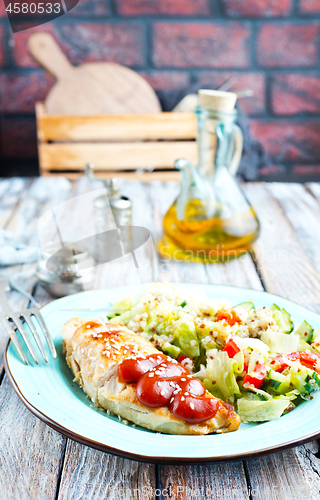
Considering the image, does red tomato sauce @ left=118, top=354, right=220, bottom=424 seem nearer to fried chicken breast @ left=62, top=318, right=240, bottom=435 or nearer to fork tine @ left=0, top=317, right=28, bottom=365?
fried chicken breast @ left=62, top=318, right=240, bottom=435

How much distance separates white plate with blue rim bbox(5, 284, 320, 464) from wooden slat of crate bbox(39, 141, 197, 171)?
158 cm

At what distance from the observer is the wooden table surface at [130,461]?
25.8 inches

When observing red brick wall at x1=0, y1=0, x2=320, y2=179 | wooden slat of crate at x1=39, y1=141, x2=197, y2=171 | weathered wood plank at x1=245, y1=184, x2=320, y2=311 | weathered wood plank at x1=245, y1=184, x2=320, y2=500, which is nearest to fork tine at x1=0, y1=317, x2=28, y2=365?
weathered wood plank at x1=245, y1=184, x2=320, y2=500

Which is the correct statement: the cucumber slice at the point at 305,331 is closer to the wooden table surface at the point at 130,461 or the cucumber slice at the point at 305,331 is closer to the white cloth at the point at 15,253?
the wooden table surface at the point at 130,461

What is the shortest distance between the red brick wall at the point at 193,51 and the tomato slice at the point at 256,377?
2.47 metres

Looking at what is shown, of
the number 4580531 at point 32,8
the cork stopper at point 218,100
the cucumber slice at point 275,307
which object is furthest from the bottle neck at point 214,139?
the number 4580531 at point 32,8

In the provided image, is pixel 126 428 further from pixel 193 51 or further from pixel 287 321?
pixel 193 51

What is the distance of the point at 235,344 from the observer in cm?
86

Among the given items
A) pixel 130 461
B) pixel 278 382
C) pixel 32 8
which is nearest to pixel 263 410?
pixel 278 382

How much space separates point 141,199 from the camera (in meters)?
2.04

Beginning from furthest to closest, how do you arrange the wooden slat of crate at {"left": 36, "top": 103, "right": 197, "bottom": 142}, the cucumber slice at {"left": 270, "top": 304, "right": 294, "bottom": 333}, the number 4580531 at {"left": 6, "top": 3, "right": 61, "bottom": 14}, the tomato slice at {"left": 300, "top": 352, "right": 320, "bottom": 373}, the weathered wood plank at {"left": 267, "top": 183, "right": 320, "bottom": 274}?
the number 4580531 at {"left": 6, "top": 3, "right": 61, "bottom": 14}, the wooden slat of crate at {"left": 36, "top": 103, "right": 197, "bottom": 142}, the weathered wood plank at {"left": 267, "top": 183, "right": 320, "bottom": 274}, the cucumber slice at {"left": 270, "top": 304, "right": 294, "bottom": 333}, the tomato slice at {"left": 300, "top": 352, "right": 320, "bottom": 373}

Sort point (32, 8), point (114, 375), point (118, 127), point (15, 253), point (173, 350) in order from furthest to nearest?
point (32, 8)
point (118, 127)
point (15, 253)
point (173, 350)
point (114, 375)

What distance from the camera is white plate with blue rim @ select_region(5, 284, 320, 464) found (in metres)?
0.62

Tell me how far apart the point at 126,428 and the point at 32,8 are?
2.93 meters
